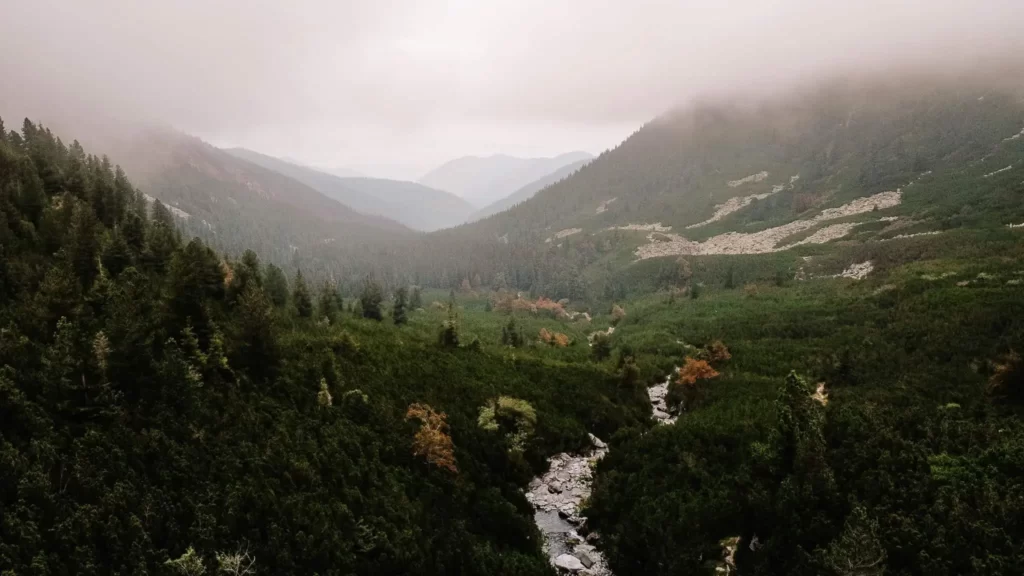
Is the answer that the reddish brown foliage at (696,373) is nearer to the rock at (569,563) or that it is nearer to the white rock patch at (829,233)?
the rock at (569,563)

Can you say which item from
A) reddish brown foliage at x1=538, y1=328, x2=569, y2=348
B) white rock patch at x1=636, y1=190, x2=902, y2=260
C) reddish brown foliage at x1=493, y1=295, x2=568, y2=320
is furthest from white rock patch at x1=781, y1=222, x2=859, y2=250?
reddish brown foliage at x1=538, y1=328, x2=569, y2=348

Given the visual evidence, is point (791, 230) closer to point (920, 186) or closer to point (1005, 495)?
point (920, 186)

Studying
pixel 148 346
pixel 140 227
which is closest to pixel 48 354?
pixel 148 346

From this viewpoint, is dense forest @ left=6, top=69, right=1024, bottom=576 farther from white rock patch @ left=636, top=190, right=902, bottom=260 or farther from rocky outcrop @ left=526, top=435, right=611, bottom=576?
white rock patch @ left=636, top=190, right=902, bottom=260

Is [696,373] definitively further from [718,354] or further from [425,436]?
[425,436]

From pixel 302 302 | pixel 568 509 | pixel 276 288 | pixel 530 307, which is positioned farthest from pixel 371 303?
pixel 568 509

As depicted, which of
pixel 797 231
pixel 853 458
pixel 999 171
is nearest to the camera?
pixel 853 458

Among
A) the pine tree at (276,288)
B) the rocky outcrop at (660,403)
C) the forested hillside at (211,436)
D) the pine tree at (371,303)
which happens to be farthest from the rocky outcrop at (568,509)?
the pine tree at (371,303)
